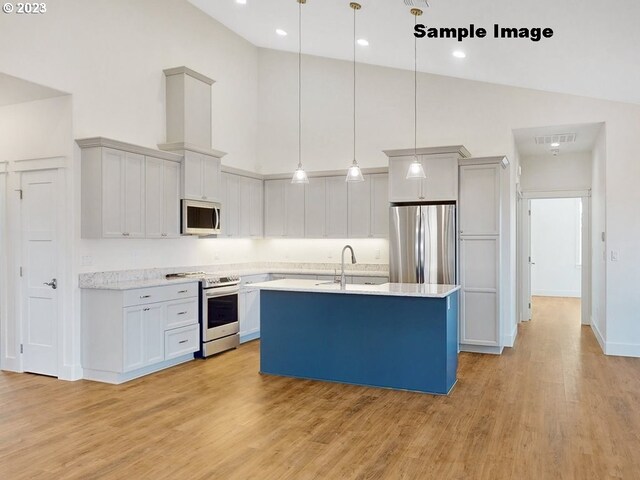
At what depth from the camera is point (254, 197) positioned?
8.05m

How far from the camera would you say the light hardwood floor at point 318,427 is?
3202mm

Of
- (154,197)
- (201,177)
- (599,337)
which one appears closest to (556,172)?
(599,337)

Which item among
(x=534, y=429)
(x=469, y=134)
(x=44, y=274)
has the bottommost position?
(x=534, y=429)

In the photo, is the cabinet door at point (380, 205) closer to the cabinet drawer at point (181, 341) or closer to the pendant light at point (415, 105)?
the pendant light at point (415, 105)

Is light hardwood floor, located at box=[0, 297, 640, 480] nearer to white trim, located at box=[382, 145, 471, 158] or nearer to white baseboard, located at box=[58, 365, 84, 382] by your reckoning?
white baseboard, located at box=[58, 365, 84, 382]

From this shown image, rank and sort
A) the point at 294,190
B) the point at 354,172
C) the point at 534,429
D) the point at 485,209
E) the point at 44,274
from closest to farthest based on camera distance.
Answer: the point at 534,429
the point at 354,172
the point at 44,274
the point at 485,209
the point at 294,190

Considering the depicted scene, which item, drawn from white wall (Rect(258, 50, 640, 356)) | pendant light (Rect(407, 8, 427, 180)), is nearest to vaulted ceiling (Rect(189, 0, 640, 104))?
pendant light (Rect(407, 8, 427, 180))

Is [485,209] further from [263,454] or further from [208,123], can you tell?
[263,454]

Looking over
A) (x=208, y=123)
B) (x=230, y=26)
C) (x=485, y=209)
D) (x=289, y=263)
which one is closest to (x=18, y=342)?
(x=208, y=123)

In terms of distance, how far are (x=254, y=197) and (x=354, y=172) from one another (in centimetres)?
337

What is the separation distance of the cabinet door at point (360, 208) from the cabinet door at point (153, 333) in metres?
3.18

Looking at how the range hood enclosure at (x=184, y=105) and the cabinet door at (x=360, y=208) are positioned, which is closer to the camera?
the range hood enclosure at (x=184, y=105)

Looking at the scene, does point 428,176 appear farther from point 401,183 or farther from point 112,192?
point 112,192

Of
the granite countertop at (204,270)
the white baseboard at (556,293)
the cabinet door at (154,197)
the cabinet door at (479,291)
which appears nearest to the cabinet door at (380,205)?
the granite countertop at (204,270)
